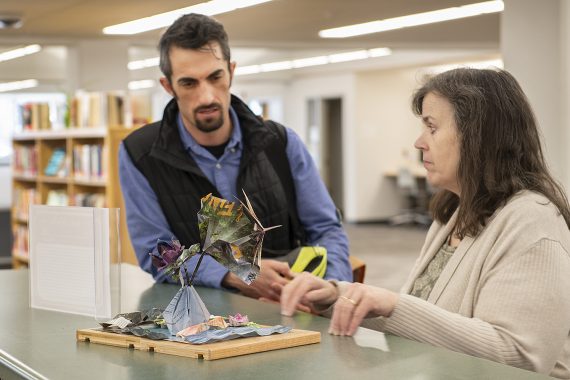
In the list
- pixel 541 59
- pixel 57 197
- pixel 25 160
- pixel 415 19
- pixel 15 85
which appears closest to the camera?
pixel 541 59

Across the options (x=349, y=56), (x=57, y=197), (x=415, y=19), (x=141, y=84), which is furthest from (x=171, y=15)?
(x=141, y=84)

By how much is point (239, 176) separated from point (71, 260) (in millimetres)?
911

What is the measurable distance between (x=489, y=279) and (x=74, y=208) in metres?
1.02

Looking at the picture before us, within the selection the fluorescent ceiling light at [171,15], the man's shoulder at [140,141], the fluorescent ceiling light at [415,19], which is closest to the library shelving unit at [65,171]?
the fluorescent ceiling light at [171,15]

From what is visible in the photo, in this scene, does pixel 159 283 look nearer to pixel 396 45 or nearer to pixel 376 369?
pixel 376 369

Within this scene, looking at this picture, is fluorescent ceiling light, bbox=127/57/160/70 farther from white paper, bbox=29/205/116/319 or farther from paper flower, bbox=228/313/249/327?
paper flower, bbox=228/313/249/327

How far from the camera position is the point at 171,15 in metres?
10.9

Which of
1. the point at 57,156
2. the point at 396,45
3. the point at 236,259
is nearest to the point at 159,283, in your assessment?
the point at 236,259

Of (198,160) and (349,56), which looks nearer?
(198,160)

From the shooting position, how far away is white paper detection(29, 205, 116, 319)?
2.20 meters

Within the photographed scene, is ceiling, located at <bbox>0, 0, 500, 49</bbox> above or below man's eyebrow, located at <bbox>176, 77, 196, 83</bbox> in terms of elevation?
above

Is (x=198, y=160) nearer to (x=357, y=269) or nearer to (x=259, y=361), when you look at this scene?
(x=357, y=269)

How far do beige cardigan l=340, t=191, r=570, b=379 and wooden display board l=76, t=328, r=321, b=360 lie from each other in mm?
239

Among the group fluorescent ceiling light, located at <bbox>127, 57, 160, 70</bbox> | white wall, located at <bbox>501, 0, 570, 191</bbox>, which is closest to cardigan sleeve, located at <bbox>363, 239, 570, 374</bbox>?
white wall, located at <bbox>501, 0, 570, 191</bbox>
